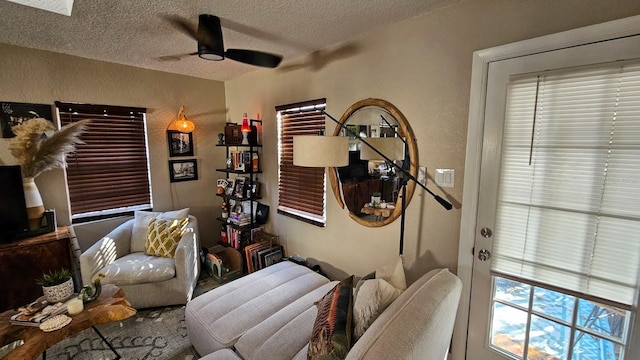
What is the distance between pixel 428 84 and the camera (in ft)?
6.06

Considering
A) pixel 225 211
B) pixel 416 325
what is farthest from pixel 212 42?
pixel 225 211

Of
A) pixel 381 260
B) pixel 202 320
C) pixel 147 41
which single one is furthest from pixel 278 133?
pixel 202 320

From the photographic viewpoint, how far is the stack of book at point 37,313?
1.56 metres

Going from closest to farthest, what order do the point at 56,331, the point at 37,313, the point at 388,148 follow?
1. the point at 56,331
2. the point at 37,313
3. the point at 388,148

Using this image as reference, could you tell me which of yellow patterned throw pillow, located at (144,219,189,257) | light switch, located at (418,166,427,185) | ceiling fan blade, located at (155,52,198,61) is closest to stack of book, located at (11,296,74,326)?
yellow patterned throw pillow, located at (144,219,189,257)

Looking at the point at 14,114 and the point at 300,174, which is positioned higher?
the point at 14,114

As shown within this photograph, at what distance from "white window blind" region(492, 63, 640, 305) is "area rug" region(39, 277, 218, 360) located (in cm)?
240

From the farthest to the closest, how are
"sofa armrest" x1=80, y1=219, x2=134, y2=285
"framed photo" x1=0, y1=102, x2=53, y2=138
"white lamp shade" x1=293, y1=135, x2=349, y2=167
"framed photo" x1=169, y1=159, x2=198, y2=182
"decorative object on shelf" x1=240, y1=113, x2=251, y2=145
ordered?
1. "framed photo" x1=169, y1=159, x2=198, y2=182
2. "decorative object on shelf" x1=240, y1=113, x2=251, y2=145
3. "framed photo" x1=0, y1=102, x2=53, y2=138
4. "sofa armrest" x1=80, y1=219, x2=134, y2=285
5. "white lamp shade" x1=293, y1=135, x2=349, y2=167

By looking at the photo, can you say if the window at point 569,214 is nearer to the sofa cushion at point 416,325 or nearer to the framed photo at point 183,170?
the sofa cushion at point 416,325

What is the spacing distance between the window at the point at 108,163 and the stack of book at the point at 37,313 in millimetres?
1548

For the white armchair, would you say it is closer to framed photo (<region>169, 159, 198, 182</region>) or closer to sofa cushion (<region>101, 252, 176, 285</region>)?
sofa cushion (<region>101, 252, 176, 285</region>)

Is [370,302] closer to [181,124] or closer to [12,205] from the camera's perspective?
[181,124]

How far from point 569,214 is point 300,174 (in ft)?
7.04

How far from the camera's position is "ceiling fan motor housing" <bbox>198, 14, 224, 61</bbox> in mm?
1823
